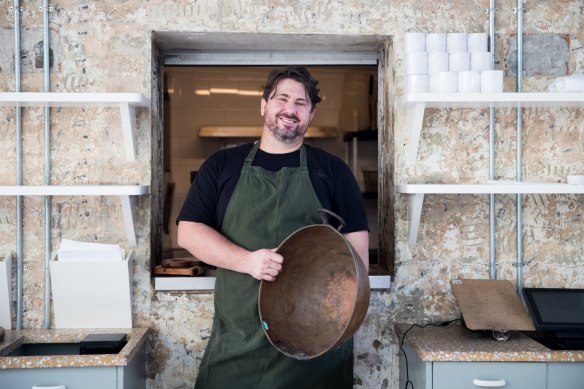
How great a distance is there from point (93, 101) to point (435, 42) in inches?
52.3

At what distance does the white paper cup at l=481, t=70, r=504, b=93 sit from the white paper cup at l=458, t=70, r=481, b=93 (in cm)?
2

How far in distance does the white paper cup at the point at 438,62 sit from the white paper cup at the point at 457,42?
79 millimetres

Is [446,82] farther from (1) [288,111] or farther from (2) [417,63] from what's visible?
(1) [288,111]

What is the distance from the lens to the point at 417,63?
2.43m

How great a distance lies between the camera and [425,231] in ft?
8.64

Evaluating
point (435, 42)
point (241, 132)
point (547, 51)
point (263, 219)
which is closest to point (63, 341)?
point (263, 219)

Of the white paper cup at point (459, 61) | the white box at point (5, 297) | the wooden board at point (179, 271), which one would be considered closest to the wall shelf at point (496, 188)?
the white paper cup at point (459, 61)

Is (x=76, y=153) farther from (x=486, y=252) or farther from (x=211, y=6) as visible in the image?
(x=486, y=252)

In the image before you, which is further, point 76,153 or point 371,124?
point 371,124

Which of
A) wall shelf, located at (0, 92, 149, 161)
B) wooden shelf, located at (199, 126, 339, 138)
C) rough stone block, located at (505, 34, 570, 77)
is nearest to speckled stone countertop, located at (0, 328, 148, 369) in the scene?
wall shelf, located at (0, 92, 149, 161)

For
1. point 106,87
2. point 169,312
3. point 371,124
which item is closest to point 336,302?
point 169,312

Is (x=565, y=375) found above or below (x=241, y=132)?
below

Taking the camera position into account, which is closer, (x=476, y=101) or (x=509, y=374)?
(x=509, y=374)

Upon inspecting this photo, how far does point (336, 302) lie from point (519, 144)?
1095 millimetres
